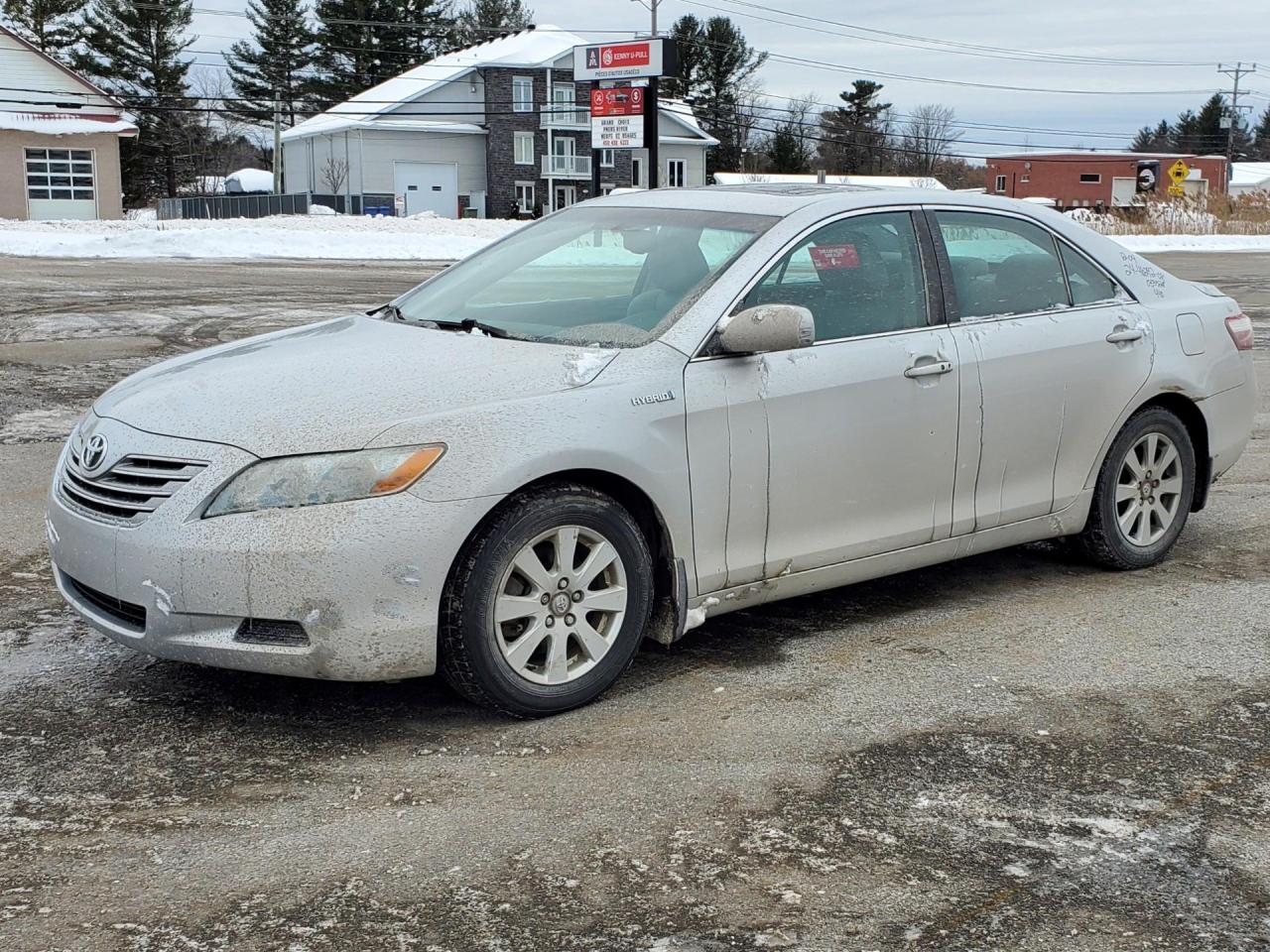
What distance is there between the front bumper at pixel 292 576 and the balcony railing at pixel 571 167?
65939mm

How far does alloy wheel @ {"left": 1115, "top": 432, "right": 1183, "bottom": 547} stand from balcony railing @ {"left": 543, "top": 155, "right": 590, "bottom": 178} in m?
64.1

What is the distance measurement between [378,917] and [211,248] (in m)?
28.4

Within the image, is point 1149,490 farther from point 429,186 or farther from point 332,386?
point 429,186

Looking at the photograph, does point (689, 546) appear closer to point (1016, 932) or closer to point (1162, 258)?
point (1016, 932)

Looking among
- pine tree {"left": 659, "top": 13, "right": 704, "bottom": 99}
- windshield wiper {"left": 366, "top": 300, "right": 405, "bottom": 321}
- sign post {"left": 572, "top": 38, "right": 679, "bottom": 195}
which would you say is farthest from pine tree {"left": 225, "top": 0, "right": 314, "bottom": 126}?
windshield wiper {"left": 366, "top": 300, "right": 405, "bottom": 321}

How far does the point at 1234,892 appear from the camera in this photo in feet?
10.9

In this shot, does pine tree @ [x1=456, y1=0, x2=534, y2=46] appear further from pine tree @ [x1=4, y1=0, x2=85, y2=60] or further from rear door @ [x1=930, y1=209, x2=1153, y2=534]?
rear door @ [x1=930, y1=209, x2=1153, y2=534]

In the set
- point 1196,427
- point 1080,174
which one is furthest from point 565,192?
point 1196,427

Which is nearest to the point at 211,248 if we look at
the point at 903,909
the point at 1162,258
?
the point at 1162,258

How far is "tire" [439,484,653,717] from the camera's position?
162 inches

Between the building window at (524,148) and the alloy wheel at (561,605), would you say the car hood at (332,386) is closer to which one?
the alloy wheel at (561,605)

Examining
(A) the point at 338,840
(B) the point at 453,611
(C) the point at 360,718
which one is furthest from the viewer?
(C) the point at 360,718

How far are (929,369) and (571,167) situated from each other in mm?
65929

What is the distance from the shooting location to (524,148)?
6825 centimetres
